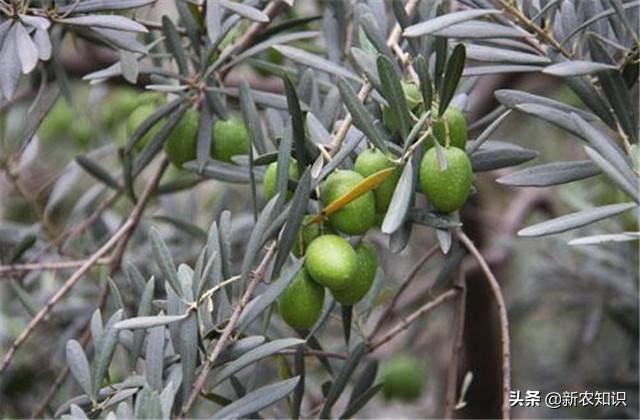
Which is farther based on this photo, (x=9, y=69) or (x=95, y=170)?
(x=95, y=170)

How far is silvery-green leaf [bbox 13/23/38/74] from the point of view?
2.42 feet

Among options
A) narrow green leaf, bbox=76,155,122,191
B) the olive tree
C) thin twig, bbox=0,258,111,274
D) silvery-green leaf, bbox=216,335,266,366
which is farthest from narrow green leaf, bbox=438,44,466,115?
narrow green leaf, bbox=76,155,122,191

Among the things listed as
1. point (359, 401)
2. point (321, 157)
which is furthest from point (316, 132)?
point (359, 401)

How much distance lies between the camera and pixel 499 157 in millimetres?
781

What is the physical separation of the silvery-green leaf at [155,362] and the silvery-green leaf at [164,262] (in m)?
0.05

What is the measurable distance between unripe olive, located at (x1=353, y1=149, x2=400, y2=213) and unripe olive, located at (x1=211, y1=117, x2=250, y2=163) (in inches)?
10.1

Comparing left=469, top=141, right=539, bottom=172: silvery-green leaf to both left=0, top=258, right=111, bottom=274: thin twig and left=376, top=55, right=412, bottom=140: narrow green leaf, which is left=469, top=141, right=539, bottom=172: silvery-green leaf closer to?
left=376, top=55, right=412, bottom=140: narrow green leaf

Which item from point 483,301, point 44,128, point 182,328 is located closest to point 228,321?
point 182,328

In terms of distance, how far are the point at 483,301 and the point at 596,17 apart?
1113mm

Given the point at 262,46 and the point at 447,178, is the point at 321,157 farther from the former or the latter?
the point at 262,46

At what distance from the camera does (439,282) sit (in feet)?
3.01

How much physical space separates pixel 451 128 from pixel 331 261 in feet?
0.45

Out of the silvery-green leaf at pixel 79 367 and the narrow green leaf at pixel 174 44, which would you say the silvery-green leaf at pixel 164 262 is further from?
the narrow green leaf at pixel 174 44

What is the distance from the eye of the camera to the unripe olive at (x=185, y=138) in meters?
0.97
